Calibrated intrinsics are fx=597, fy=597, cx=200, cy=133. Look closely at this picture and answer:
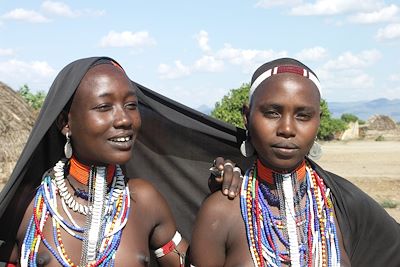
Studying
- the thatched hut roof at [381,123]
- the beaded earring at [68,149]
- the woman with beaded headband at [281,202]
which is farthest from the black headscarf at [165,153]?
the thatched hut roof at [381,123]

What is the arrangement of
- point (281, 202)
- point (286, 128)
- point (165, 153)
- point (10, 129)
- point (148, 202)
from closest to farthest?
point (286, 128), point (281, 202), point (148, 202), point (165, 153), point (10, 129)

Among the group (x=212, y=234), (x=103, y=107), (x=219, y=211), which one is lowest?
(x=212, y=234)

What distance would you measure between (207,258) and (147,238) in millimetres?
357

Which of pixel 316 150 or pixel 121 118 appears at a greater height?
pixel 121 118

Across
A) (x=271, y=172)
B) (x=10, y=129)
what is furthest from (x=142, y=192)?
(x=10, y=129)

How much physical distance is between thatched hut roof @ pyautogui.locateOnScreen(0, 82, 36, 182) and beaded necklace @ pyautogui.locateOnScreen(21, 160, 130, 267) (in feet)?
29.4

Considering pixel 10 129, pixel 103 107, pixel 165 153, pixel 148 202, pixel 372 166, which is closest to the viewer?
pixel 103 107

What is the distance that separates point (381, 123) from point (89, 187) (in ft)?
114

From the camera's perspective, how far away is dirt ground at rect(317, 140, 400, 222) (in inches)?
464

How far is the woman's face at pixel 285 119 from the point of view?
110 inches

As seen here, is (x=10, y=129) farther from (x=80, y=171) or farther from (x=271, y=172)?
(x=271, y=172)

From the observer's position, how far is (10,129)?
11.6 m

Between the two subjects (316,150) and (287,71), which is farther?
(316,150)

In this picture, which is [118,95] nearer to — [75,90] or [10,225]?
[75,90]
